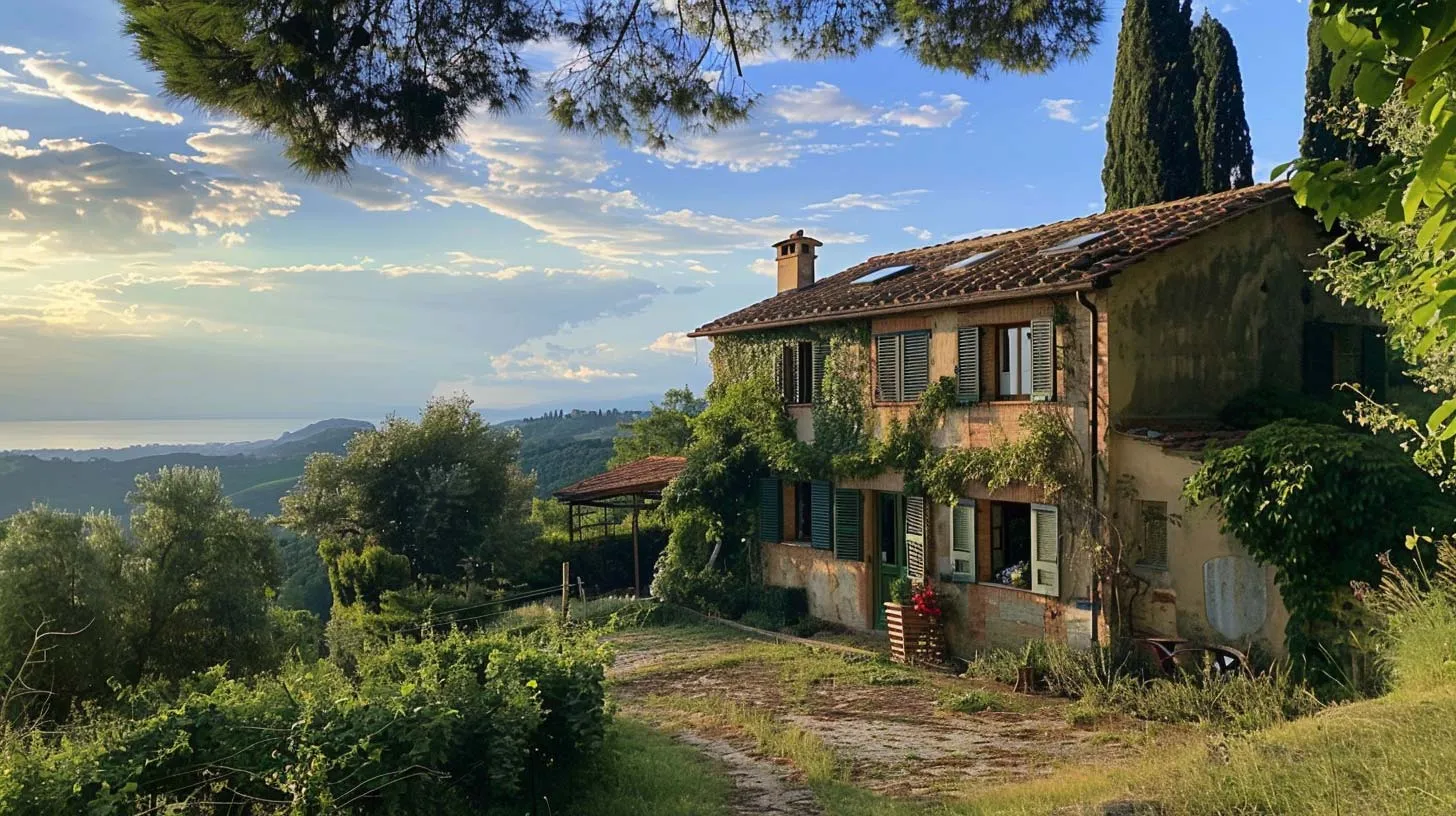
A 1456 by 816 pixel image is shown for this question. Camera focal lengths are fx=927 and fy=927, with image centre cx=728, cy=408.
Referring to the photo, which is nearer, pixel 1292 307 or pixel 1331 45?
pixel 1331 45

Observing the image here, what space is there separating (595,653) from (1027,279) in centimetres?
807

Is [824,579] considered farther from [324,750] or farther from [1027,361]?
[324,750]

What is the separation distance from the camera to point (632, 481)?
20.7 metres

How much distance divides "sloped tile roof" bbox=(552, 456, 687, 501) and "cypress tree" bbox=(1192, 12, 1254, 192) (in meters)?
16.2

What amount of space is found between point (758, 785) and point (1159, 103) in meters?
22.5

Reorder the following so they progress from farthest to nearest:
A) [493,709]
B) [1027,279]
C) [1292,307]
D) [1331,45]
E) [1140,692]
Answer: [1292,307]
[1027,279]
[1140,692]
[493,709]
[1331,45]

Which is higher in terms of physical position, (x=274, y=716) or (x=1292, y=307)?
(x=1292, y=307)

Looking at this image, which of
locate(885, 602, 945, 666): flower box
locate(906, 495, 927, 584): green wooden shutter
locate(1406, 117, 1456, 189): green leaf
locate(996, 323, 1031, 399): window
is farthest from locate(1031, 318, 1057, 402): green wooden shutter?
locate(1406, 117, 1456, 189): green leaf

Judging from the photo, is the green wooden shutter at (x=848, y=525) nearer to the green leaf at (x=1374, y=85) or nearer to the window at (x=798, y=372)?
the window at (x=798, y=372)

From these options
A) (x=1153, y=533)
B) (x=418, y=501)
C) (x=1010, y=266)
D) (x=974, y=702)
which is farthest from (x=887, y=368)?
(x=418, y=501)

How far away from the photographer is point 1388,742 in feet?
19.0

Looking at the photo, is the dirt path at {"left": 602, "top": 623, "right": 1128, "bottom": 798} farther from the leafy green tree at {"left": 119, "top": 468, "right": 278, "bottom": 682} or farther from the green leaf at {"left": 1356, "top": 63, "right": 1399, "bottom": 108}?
the leafy green tree at {"left": 119, "top": 468, "right": 278, "bottom": 682}

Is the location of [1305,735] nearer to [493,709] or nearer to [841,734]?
[841,734]

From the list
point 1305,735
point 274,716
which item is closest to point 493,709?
point 274,716
